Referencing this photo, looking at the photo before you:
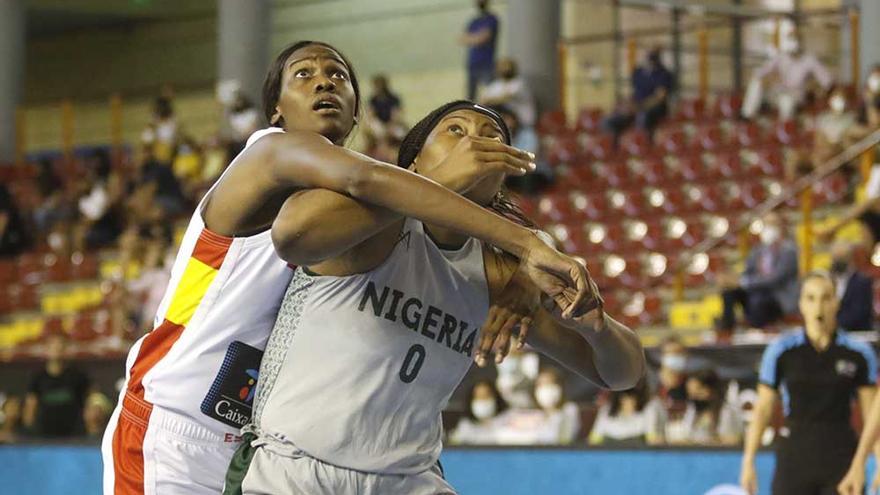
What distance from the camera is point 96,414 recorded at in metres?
13.3

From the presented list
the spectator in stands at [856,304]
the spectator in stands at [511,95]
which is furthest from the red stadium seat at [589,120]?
the spectator in stands at [856,304]

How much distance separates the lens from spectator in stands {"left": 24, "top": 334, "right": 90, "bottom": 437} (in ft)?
45.1

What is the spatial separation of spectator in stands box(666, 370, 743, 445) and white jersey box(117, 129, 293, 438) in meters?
6.08

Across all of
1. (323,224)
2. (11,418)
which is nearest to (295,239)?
(323,224)

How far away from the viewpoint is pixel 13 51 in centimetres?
2573

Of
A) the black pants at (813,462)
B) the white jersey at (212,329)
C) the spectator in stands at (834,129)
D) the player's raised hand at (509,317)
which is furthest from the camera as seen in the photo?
the spectator in stands at (834,129)

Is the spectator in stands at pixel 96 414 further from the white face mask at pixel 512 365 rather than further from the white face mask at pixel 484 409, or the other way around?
the white face mask at pixel 512 365

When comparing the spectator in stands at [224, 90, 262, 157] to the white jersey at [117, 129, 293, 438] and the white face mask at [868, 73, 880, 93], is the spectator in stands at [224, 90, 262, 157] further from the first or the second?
the white jersey at [117, 129, 293, 438]

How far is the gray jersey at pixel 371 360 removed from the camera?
11.3 ft

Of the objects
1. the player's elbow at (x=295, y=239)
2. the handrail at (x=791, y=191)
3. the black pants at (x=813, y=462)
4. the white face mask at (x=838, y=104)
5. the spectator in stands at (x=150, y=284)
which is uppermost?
the white face mask at (x=838, y=104)

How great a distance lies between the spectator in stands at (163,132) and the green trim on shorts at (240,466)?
17806 millimetres

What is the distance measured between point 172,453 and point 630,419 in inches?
258

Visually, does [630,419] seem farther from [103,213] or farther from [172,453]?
[103,213]

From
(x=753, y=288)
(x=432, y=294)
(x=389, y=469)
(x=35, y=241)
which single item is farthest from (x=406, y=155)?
(x=35, y=241)
